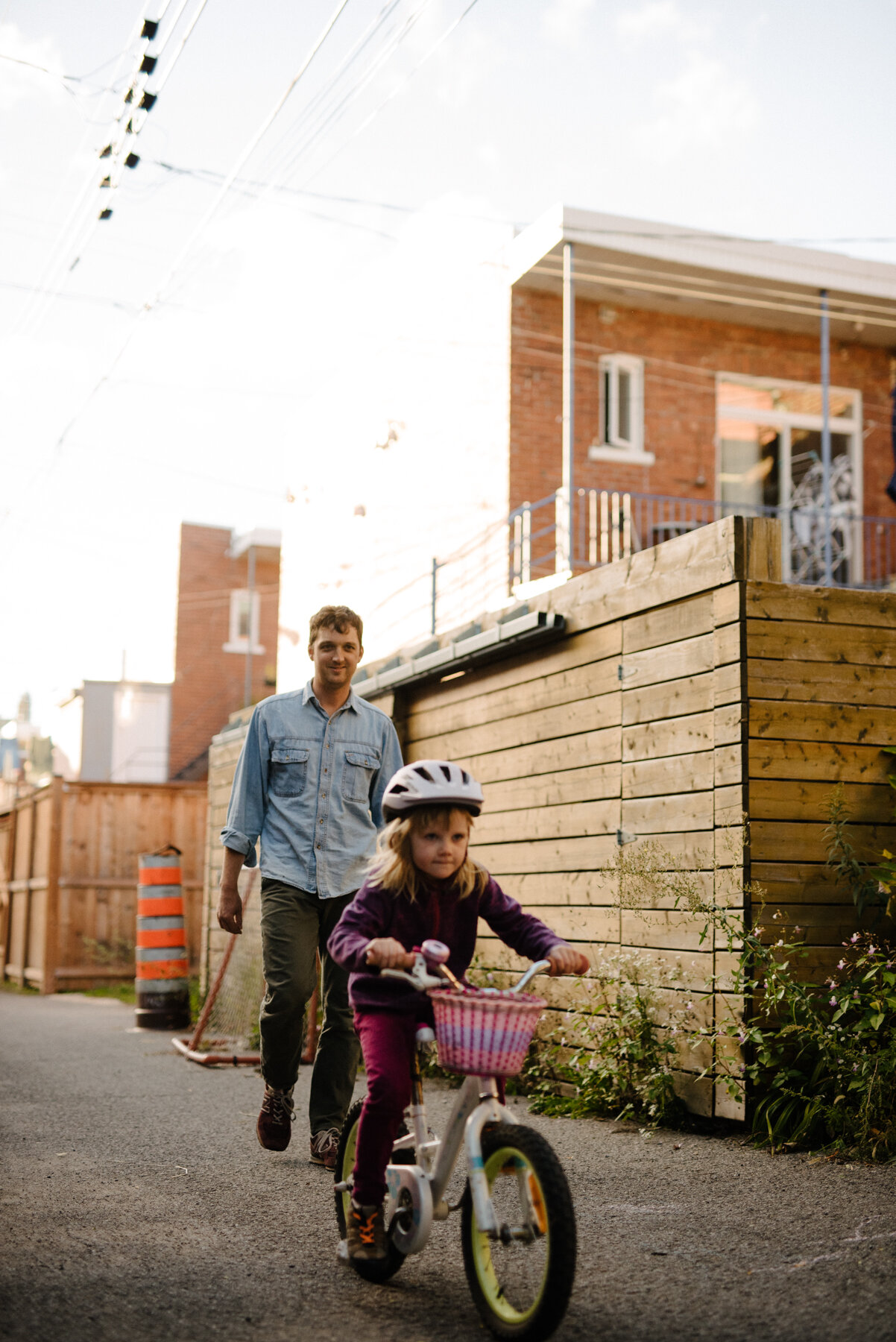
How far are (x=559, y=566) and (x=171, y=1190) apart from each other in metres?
8.01

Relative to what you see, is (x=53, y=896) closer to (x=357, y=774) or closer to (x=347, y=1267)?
(x=357, y=774)

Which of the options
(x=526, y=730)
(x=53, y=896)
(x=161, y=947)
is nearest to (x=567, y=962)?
(x=526, y=730)

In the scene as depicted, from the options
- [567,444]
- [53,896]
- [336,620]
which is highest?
[567,444]

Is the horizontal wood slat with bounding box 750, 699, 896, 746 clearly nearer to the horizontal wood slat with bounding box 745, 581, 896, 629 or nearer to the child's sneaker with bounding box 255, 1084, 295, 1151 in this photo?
the horizontal wood slat with bounding box 745, 581, 896, 629

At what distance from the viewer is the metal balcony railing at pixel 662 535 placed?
1267cm

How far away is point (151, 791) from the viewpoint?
52.2ft

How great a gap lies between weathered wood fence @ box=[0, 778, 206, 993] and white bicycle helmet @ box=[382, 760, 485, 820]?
12.3 metres

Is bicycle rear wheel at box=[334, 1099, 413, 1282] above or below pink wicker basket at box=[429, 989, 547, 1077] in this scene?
below

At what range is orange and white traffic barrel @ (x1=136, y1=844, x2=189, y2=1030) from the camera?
1084cm

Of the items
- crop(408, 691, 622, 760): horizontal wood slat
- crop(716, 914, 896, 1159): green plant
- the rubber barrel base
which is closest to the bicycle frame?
crop(716, 914, 896, 1159): green plant

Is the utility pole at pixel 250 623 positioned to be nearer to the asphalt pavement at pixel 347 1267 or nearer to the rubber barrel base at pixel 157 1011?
the rubber barrel base at pixel 157 1011

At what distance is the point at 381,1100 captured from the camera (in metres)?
3.37

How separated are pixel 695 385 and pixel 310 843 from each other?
36.1 feet

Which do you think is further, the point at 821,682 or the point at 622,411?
the point at 622,411
